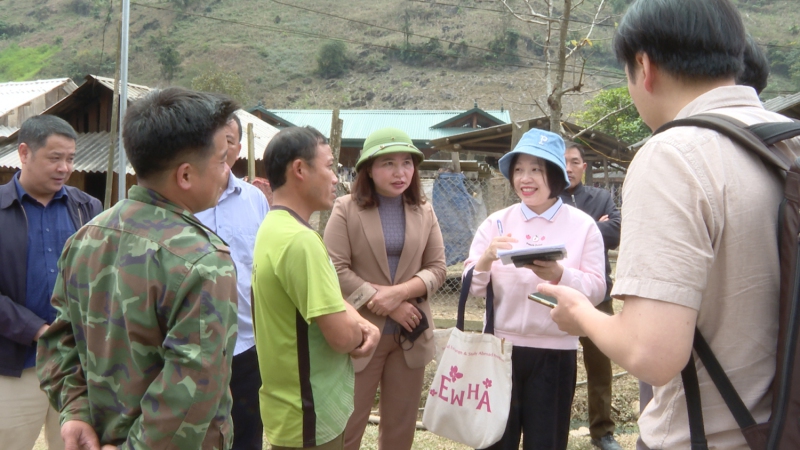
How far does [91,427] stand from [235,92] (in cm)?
4040

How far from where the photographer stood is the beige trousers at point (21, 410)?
2965 millimetres

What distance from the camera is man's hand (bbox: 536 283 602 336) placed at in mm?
1468

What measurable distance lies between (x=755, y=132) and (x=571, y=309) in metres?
0.56

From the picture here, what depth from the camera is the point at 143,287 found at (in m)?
1.61

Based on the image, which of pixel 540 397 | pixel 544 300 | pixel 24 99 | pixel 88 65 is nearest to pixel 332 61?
pixel 88 65

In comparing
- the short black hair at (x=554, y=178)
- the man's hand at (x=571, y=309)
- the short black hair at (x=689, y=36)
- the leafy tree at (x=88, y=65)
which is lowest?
the man's hand at (x=571, y=309)

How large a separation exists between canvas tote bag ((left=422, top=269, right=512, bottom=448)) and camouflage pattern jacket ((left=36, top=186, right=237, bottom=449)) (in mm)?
1443

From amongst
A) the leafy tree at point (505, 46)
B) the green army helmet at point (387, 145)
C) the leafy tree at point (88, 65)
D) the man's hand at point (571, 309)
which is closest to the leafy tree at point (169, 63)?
the leafy tree at point (88, 65)

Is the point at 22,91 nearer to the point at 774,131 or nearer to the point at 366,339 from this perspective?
the point at 366,339

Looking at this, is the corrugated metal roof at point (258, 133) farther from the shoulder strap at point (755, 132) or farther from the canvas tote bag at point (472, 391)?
the shoulder strap at point (755, 132)

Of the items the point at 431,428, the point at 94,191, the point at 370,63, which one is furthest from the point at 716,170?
the point at 370,63

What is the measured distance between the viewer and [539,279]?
3137 millimetres

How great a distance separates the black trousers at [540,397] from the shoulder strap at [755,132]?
1.96m

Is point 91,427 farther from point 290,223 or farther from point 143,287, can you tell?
point 290,223
